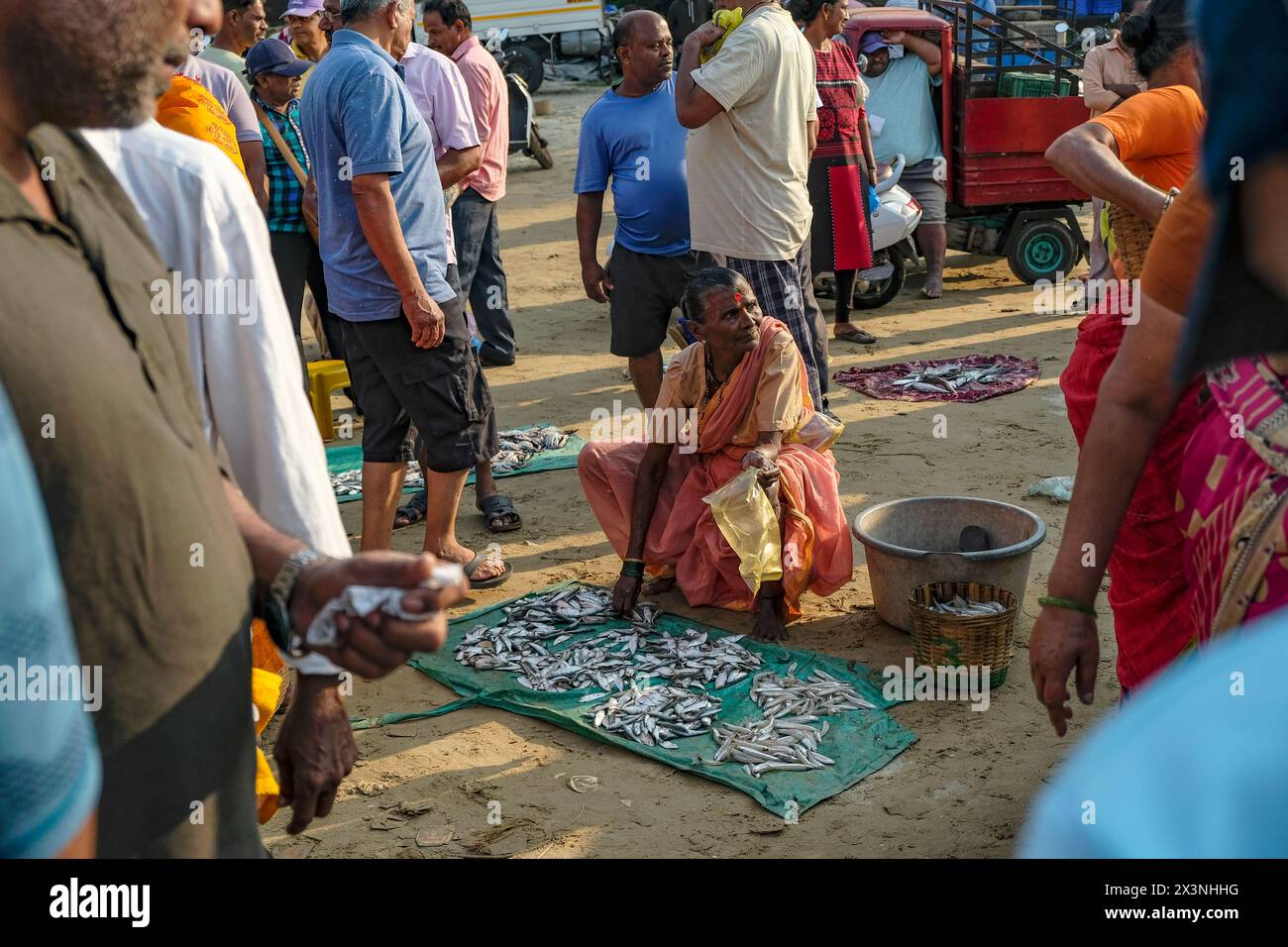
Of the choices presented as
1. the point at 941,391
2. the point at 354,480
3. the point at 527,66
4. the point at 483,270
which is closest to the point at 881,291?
the point at 941,391

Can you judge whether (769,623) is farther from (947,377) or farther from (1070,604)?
(947,377)

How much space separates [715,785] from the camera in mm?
3820

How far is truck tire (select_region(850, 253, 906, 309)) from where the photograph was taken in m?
9.29

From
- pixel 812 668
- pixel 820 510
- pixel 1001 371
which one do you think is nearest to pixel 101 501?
pixel 812 668

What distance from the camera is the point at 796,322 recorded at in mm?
5762

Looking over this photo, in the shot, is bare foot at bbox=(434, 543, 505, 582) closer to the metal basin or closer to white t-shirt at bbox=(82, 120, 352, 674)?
the metal basin

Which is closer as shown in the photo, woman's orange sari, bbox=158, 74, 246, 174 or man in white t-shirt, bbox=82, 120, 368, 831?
man in white t-shirt, bbox=82, 120, 368, 831

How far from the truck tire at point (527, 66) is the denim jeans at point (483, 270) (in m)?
11.8

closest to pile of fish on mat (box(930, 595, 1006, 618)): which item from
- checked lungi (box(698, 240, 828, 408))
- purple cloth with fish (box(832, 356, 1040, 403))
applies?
checked lungi (box(698, 240, 828, 408))

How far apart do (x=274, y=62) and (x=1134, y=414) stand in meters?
5.28

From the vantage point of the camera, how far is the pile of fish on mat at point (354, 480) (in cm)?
640

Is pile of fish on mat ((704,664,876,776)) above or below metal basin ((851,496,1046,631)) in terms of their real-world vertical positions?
below

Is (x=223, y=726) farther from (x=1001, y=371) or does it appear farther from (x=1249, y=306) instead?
(x=1001, y=371)

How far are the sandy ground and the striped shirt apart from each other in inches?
56.3
